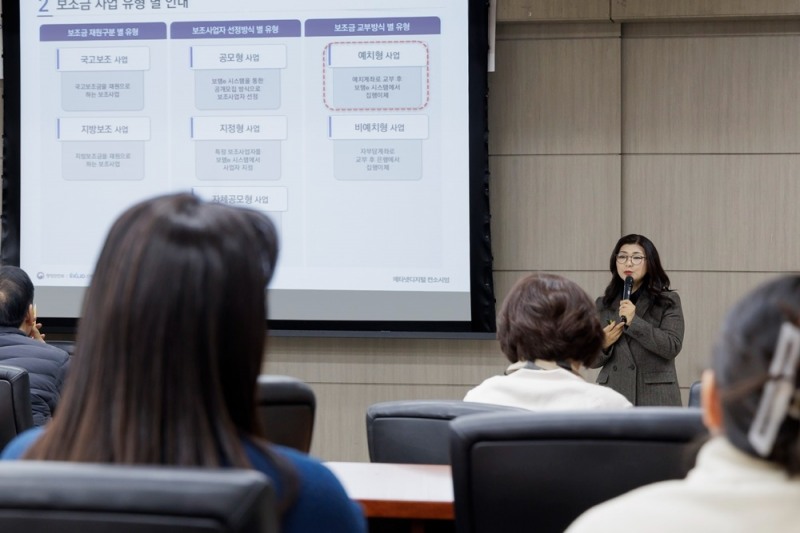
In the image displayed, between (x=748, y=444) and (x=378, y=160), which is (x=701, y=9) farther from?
(x=748, y=444)

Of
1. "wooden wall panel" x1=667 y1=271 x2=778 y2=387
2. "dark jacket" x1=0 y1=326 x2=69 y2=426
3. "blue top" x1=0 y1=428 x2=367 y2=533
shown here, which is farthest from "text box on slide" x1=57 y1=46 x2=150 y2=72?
"blue top" x1=0 y1=428 x2=367 y2=533

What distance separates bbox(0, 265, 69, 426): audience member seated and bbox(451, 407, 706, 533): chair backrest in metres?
2.06

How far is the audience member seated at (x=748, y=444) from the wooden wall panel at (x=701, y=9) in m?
4.03

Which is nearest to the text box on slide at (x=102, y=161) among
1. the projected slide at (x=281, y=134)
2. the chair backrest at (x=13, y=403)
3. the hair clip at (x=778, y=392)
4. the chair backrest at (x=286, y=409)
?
the projected slide at (x=281, y=134)

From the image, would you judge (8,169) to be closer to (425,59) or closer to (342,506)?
(425,59)

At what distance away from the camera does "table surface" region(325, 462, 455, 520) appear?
1.67m

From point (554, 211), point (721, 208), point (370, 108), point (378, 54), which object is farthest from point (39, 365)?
point (721, 208)

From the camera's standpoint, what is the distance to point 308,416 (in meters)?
1.70

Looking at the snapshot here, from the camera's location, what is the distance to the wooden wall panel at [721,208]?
4.78 metres

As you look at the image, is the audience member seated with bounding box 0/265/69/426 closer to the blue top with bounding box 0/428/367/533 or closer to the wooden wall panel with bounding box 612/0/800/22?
the blue top with bounding box 0/428/367/533

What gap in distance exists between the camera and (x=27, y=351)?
3.35m

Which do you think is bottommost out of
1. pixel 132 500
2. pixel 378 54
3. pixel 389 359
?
pixel 389 359

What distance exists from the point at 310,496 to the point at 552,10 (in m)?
4.03

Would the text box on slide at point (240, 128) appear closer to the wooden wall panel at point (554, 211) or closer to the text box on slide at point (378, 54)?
the text box on slide at point (378, 54)
